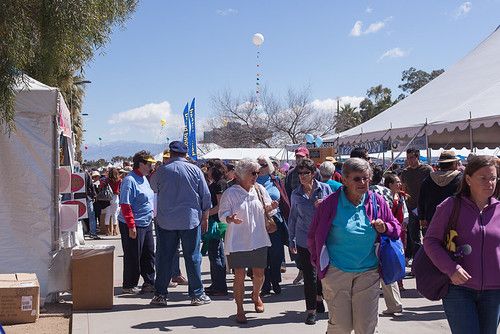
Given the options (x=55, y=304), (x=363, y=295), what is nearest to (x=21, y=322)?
(x=55, y=304)

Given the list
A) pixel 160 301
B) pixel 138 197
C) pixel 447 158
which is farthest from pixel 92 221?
pixel 447 158

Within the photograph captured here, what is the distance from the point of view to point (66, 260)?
804cm

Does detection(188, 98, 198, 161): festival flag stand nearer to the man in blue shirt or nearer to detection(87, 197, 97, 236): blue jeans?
detection(87, 197, 97, 236): blue jeans

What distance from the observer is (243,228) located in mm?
7320

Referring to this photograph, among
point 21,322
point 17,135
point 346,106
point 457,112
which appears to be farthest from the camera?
point 346,106

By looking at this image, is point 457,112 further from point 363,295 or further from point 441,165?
point 363,295

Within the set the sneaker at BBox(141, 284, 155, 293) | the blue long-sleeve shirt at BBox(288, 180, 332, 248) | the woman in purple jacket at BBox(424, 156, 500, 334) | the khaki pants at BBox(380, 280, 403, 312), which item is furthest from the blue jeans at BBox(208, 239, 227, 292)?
the woman in purple jacket at BBox(424, 156, 500, 334)

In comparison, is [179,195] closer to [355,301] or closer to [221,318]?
[221,318]

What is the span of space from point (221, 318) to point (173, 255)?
1.12m

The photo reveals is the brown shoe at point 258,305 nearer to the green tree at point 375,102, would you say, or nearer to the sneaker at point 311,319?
the sneaker at point 311,319

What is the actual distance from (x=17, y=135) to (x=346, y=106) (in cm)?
7682

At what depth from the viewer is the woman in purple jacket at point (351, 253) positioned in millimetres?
4973

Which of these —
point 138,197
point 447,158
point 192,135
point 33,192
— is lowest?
point 138,197

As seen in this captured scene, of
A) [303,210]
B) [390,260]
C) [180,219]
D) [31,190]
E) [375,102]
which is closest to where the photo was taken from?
[390,260]
